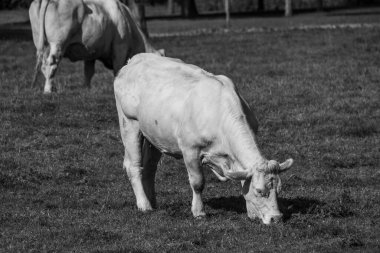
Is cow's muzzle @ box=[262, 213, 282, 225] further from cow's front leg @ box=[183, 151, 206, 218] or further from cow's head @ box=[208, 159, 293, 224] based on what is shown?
cow's front leg @ box=[183, 151, 206, 218]

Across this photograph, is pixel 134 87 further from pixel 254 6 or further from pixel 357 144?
pixel 254 6

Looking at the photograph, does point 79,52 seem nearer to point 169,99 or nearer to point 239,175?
point 169,99

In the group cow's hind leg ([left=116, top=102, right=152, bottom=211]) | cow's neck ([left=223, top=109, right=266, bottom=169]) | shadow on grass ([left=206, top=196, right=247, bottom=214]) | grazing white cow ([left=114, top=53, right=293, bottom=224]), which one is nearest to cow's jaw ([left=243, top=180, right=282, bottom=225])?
grazing white cow ([left=114, top=53, right=293, bottom=224])

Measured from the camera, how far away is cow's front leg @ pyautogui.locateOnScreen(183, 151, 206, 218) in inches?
395

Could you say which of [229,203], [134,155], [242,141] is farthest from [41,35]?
[242,141]

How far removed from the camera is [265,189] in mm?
9484

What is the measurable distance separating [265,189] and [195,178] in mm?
925

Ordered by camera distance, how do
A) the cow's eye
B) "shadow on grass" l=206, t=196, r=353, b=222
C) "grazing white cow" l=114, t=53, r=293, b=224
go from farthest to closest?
"shadow on grass" l=206, t=196, r=353, b=222
"grazing white cow" l=114, t=53, r=293, b=224
the cow's eye

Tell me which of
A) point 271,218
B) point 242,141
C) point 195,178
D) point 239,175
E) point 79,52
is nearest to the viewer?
point 239,175

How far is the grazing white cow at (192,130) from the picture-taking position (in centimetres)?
959

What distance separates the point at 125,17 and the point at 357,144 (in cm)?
628

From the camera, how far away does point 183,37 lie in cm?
3497

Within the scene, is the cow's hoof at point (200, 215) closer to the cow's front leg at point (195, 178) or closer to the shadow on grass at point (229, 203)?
the cow's front leg at point (195, 178)

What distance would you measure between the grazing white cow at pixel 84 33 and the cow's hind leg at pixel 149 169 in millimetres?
7851
